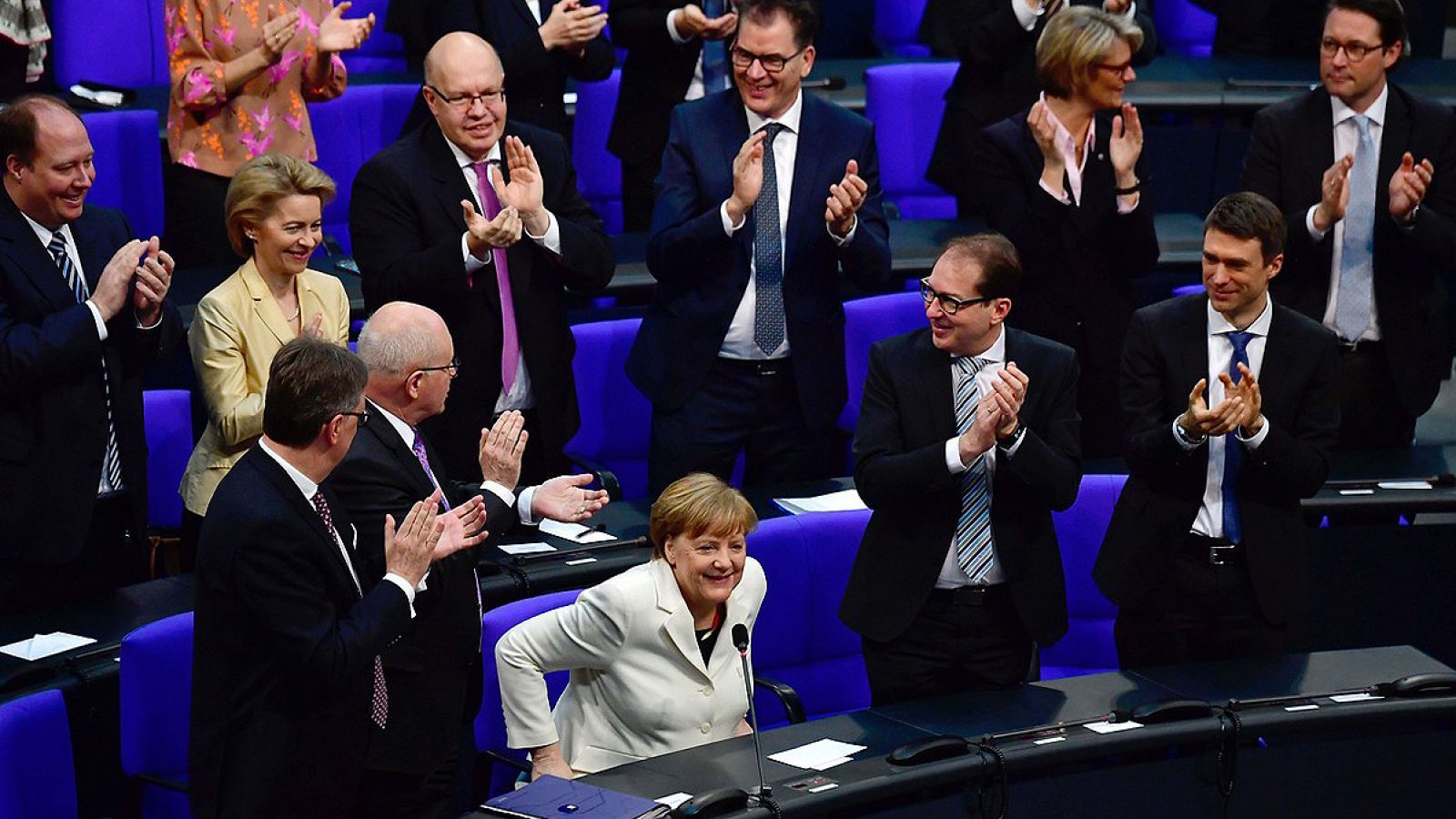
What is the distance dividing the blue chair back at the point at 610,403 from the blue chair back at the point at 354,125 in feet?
3.53

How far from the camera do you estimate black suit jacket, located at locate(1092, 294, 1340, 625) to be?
3904 mm

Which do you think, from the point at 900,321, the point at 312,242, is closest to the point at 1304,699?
the point at 900,321

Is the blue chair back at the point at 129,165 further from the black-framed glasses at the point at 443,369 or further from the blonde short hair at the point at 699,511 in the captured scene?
the blonde short hair at the point at 699,511

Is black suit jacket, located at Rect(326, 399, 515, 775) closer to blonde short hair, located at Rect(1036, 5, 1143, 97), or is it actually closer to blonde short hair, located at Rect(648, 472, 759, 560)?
blonde short hair, located at Rect(648, 472, 759, 560)

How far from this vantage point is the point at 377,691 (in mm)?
3236

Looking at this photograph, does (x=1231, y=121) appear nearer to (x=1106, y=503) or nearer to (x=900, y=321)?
(x=900, y=321)

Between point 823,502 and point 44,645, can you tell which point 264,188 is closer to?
point 44,645

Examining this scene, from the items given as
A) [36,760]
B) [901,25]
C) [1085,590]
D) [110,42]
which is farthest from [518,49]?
[36,760]

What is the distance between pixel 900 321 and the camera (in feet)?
17.2

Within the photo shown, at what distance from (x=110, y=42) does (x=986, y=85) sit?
8.47ft

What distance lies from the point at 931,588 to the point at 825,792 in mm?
639

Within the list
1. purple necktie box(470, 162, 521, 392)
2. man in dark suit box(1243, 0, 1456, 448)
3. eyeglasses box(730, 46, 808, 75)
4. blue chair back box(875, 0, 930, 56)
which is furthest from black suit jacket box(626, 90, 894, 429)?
blue chair back box(875, 0, 930, 56)

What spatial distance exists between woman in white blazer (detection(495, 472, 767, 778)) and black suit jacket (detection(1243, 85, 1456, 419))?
6.64 ft

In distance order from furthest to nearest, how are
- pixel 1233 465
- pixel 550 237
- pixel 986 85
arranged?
pixel 986 85, pixel 550 237, pixel 1233 465
